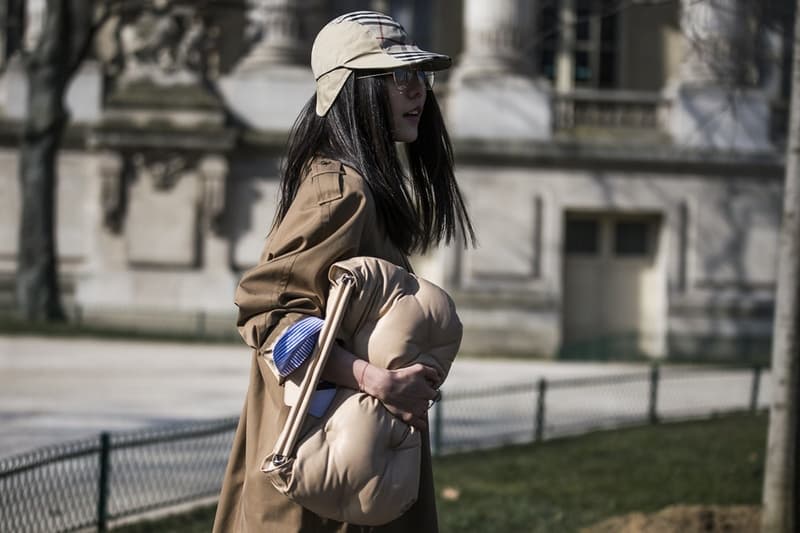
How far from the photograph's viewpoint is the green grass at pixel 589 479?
331 inches

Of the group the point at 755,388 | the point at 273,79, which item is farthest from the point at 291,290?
the point at 273,79

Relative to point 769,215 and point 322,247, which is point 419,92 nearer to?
point 322,247

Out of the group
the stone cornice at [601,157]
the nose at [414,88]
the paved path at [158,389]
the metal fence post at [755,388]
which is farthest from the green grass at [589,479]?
the stone cornice at [601,157]

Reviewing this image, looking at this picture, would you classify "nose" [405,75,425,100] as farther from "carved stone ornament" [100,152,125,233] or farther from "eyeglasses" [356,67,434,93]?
"carved stone ornament" [100,152,125,233]

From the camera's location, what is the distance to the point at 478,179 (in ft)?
80.1

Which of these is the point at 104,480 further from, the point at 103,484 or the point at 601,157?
the point at 601,157

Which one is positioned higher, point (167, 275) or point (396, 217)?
point (396, 217)

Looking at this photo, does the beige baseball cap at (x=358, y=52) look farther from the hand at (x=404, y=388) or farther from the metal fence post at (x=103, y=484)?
the metal fence post at (x=103, y=484)

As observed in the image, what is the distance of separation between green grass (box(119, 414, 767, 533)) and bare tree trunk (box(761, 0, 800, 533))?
1.30 metres

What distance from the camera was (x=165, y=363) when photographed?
58.8ft

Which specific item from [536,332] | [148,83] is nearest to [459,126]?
[536,332]

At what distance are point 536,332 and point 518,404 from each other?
33.1ft

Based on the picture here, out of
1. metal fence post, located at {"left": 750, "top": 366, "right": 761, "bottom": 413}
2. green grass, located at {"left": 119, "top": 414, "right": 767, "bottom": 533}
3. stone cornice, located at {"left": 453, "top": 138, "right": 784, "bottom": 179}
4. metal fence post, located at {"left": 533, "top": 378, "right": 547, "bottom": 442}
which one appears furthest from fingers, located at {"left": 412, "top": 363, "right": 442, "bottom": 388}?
stone cornice, located at {"left": 453, "top": 138, "right": 784, "bottom": 179}

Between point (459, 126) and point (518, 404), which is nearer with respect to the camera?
point (518, 404)
